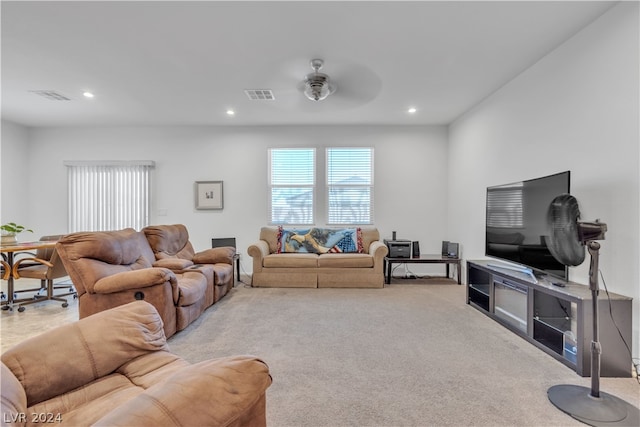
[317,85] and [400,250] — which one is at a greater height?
[317,85]

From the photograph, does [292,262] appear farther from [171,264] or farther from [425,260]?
[425,260]

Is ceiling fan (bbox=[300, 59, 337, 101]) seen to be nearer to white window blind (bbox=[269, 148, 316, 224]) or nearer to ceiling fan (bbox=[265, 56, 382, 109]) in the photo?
ceiling fan (bbox=[265, 56, 382, 109])

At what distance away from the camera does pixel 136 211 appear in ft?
17.8

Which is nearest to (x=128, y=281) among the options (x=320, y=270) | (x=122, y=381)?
(x=122, y=381)

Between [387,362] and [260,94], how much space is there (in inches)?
132

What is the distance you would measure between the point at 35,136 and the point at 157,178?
228 cm

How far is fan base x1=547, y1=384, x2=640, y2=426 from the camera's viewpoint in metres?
1.63

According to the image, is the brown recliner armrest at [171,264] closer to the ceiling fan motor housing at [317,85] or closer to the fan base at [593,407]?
the ceiling fan motor housing at [317,85]

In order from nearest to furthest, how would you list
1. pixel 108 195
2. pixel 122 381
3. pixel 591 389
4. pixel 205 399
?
pixel 205 399, pixel 122 381, pixel 591 389, pixel 108 195

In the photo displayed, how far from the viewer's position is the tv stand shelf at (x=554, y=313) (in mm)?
2080

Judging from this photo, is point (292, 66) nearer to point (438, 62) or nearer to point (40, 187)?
point (438, 62)

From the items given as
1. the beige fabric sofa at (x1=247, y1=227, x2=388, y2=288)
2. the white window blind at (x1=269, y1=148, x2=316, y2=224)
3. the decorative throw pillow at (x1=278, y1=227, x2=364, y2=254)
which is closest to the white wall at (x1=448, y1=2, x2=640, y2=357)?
the beige fabric sofa at (x1=247, y1=227, x2=388, y2=288)

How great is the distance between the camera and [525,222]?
2.83 metres

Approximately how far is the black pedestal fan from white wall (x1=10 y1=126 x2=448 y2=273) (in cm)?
331
